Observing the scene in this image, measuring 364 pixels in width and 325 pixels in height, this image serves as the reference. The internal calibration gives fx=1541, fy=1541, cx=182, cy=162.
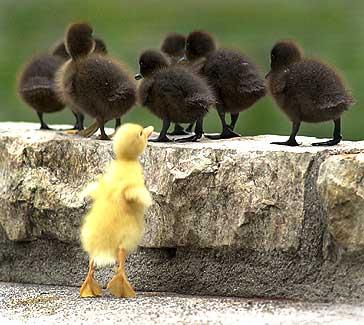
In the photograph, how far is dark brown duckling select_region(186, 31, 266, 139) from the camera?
20.2ft

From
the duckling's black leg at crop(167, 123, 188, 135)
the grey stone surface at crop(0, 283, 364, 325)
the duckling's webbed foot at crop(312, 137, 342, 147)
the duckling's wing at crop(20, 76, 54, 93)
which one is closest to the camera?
the grey stone surface at crop(0, 283, 364, 325)

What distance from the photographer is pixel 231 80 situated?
6148 mm

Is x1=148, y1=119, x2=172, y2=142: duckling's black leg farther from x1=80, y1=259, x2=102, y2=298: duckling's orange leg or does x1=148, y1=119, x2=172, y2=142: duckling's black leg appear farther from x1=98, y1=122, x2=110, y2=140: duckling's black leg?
x1=80, y1=259, x2=102, y2=298: duckling's orange leg

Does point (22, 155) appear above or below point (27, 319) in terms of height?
above

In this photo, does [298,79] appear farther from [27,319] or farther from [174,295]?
[27,319]

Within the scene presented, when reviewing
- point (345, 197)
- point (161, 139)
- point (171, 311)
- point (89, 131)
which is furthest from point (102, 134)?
point (345, 197)

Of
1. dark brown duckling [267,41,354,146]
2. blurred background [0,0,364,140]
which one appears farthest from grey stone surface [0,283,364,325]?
blurred background [0,0,364,140]

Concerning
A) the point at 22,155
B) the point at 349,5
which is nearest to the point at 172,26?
the point at 349,5

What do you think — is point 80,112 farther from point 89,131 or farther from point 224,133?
point 224,133

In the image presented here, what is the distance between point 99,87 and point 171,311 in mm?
1081

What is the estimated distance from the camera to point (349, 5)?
1875 cm

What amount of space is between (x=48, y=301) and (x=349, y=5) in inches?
533

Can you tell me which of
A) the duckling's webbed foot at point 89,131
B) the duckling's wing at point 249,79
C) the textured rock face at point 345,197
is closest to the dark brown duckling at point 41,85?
the duckling's webbed foot at point 89,131

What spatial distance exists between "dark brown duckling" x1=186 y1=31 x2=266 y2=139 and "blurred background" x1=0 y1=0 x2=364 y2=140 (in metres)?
3.15
